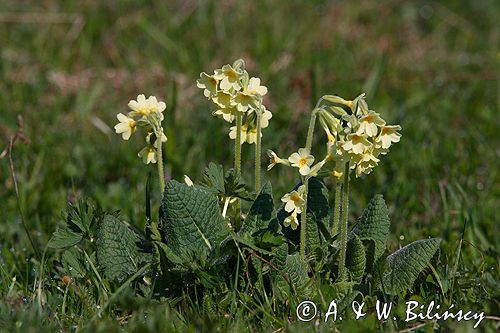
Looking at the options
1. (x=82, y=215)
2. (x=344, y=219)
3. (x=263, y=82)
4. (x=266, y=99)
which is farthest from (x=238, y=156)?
(x=263, y=82)

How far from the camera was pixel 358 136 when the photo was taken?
214cm

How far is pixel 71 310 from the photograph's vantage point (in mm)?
2354

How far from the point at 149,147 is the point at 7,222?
3.38 ft

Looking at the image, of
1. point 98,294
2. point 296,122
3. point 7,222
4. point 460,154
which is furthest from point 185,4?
point 98,294

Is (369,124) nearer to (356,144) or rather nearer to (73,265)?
(356,144)

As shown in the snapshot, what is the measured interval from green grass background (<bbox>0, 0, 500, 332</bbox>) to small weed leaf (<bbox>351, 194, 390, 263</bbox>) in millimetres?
204

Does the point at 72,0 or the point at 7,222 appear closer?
the point at 7,222

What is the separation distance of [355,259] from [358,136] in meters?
0.42

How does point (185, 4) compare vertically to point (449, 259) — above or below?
above

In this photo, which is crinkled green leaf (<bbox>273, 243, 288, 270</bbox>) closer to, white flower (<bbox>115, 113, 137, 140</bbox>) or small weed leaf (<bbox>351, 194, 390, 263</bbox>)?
small weed leaf (<bbox>351, 194, 390, 263</bbox>)

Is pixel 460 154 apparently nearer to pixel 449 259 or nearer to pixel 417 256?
pixel 449 259

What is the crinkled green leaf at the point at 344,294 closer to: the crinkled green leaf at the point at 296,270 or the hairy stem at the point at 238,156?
the crinkled green leaf at the point at 296,270

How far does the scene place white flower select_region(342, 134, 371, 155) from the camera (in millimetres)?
2133

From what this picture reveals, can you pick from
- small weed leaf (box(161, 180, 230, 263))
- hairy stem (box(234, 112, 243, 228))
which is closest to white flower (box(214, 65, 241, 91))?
hairy stem (box(234, 112, 243, 228))
